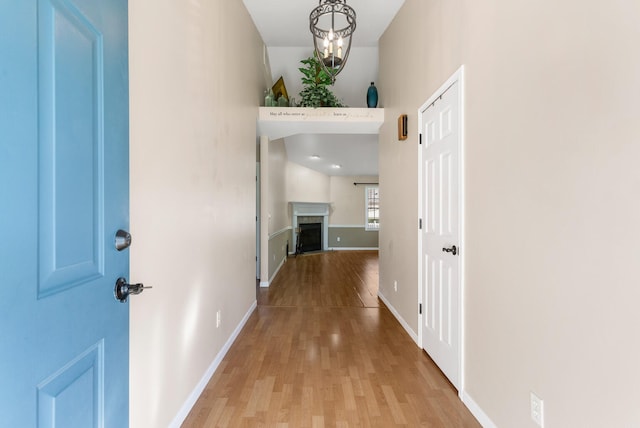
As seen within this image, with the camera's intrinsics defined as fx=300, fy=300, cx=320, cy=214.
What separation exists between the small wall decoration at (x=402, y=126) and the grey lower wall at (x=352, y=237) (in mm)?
6762

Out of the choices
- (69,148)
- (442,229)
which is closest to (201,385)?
(69,148)

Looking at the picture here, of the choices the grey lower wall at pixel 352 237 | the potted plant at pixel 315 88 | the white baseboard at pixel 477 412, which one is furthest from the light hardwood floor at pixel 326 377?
the grey lower wall at pixel 352 237

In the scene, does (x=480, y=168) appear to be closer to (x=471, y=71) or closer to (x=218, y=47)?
(x=471, y=71)

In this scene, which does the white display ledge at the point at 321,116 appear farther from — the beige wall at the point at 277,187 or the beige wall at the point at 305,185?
the beige wall at the point at 305,185

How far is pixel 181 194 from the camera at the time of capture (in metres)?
1.74

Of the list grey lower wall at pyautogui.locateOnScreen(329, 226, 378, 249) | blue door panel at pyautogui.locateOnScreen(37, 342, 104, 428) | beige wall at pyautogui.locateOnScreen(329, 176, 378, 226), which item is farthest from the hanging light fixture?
grey lower wall at pyautogui.locateOnScreen(329, 226, 378, 249)

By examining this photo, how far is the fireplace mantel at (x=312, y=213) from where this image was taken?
8.13 m

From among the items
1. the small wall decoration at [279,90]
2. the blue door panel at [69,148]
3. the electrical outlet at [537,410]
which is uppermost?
the small wall decoration at [279,90]

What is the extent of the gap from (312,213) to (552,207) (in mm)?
7733

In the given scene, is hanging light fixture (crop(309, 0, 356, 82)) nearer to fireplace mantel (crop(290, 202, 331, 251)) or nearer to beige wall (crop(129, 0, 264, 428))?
beige wall (crop(129, 0, 264, 428))

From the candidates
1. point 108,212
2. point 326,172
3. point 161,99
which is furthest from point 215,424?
point 326,172

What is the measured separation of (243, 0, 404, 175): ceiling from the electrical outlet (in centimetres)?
360

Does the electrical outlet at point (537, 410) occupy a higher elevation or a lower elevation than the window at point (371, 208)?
lower

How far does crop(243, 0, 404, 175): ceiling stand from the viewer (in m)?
3.31
